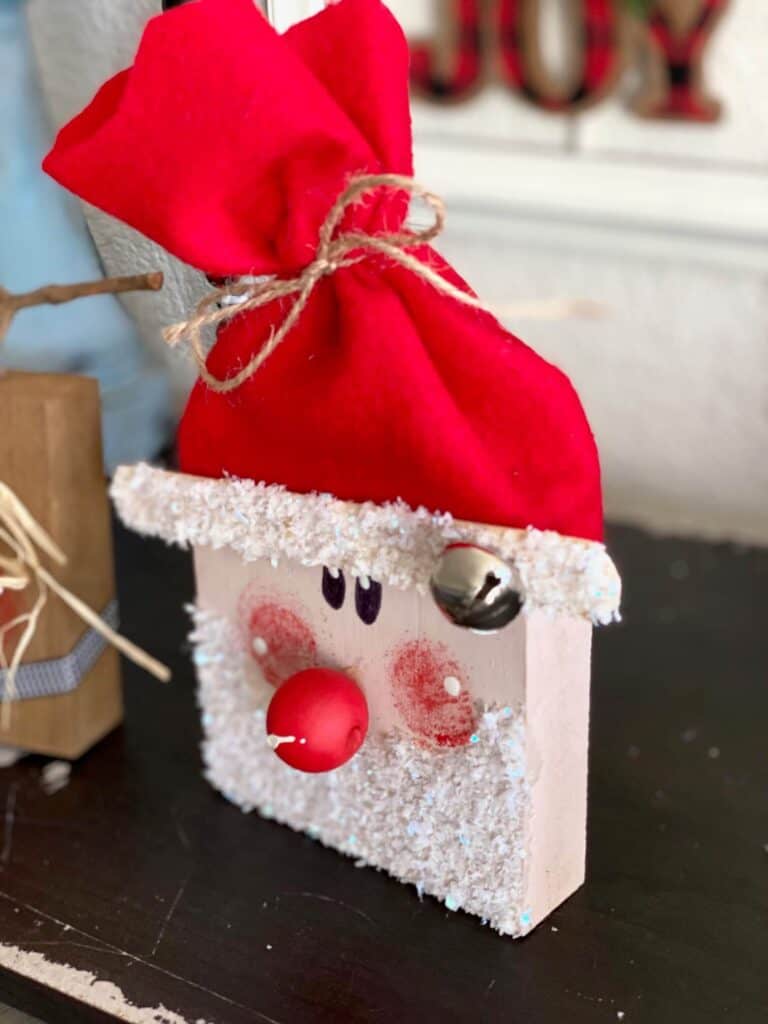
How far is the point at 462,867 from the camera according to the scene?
425 mm

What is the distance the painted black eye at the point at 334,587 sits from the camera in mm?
420

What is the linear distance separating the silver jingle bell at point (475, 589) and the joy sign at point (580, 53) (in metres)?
0.52

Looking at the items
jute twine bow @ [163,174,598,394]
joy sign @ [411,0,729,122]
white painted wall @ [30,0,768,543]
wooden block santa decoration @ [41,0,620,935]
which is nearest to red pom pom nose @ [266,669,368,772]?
wooden block santa decoration @ [41,0,620,935]

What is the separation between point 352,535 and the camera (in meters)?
0.40

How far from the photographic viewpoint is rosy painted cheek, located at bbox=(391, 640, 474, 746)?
0.40 m

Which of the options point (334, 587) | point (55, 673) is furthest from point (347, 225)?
point (55, 673)

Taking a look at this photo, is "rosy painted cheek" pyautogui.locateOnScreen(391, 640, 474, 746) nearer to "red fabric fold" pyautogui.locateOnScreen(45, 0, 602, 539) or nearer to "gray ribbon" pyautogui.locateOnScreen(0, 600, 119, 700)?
"red fabric fold" pyautogui.locateOnScreen(45, 0, 602, 539)

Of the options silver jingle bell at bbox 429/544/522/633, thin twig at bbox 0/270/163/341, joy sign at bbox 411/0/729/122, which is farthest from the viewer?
joy sign at bbox 411/0/729/122

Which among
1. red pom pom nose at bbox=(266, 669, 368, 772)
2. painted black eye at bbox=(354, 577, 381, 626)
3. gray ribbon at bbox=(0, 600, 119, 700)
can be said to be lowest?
gray ribbon at bbox=(0, 600, 119, 700)

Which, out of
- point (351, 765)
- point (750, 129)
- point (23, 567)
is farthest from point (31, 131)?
point (750, 129)

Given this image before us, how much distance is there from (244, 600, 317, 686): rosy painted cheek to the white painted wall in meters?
0.39

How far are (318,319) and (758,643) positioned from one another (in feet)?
1.07

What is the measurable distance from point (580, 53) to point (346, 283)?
18.9 inches

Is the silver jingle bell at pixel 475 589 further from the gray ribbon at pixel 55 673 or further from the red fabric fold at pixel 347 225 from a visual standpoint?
the gray ribbon at pixel 55 673
